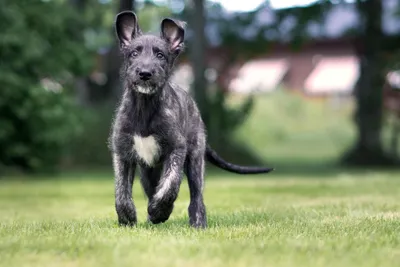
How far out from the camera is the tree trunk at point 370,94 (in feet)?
91.1

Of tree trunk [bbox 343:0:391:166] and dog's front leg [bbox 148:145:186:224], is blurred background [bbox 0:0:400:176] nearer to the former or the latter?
tree trunk [bbox 343:0:391:166]

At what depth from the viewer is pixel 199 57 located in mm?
27422

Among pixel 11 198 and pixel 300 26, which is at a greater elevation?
pixel 300 26

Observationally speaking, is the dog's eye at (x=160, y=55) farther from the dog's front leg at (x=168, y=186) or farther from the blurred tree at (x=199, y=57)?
the blurred tree at (x=199, y=57)

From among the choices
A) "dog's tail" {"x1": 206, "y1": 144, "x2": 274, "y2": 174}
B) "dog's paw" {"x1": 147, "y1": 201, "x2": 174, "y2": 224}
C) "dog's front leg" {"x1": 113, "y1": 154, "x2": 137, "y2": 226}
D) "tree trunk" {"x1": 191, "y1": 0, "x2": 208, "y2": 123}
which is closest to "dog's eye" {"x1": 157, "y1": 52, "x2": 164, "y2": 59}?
"dog's front leg" {"x1": 113, "y1": 154, "x2": 137, "y2": 226}

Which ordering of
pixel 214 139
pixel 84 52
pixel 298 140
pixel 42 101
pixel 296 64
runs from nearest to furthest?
pixel 42 101 → pixel 84 52 → pixel 214 139 → pixel 298 140 → pixel 296 64

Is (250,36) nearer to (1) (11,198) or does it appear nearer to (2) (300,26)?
(2) (300,26)

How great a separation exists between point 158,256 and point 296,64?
49.2 metres

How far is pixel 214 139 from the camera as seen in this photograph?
1067 inches

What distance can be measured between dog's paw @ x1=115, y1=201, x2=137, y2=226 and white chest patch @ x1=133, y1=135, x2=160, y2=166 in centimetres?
53

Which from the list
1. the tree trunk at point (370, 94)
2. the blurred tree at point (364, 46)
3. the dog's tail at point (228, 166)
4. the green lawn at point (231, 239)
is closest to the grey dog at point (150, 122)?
the green lawn at point (231, 239)

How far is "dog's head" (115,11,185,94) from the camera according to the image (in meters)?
7.66

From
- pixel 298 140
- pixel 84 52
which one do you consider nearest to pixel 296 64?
pixel 298 140

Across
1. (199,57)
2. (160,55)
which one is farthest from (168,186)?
(199,57)
